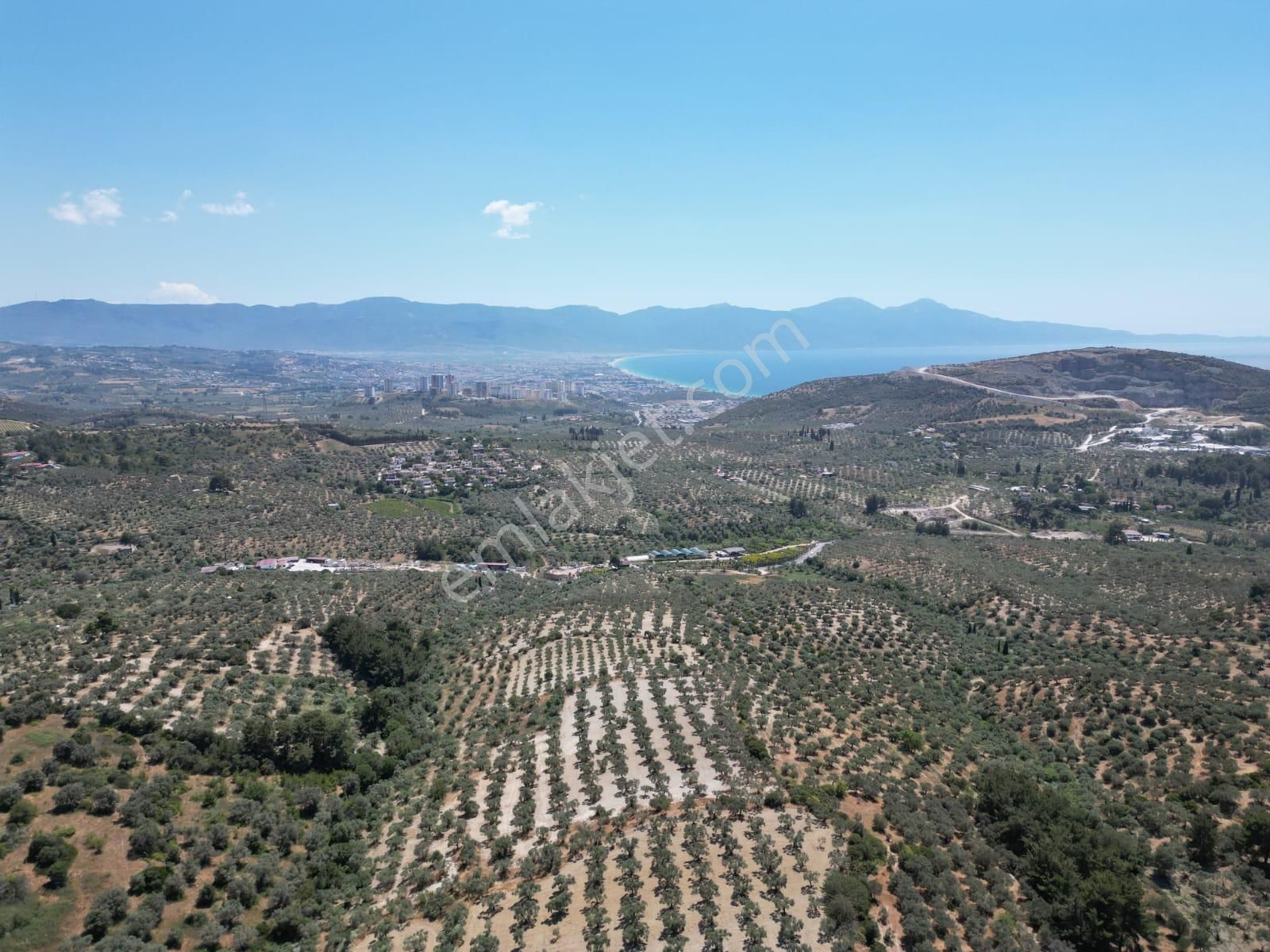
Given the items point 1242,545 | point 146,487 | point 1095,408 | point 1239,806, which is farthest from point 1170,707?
point 1095,408

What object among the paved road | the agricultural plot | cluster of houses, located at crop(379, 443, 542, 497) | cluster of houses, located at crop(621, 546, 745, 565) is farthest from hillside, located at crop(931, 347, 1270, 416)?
cluster of houses, located at crop(379, 443, 542, 497)

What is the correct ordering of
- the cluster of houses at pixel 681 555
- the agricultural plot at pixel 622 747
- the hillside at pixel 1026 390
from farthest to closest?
the hillside at pixel 1026 390, the cluster of houses at pixel 681 555, the agricultural plot at pixel 622 747

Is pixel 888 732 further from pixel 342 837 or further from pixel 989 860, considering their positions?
pixel 342 837

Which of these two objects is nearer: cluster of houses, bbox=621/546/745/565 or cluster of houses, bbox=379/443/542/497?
cluster of houses, bbox=621/546/745/565

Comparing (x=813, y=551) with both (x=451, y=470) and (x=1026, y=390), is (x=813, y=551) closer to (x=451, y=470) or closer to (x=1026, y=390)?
(x=451, y=470)

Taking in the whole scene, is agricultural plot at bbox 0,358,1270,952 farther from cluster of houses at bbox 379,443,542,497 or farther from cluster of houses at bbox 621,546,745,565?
cluster of houses at bbox 379,443,542,497

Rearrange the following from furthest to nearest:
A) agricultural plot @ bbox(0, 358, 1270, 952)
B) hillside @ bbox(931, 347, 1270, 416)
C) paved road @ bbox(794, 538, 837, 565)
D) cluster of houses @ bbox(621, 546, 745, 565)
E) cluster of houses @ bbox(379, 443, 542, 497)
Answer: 1. hillside @ bbox(931, 347, 1270, 416)
2. cluster of houses @ bbox(379, 443, 542, 497)
3. cluster of houses @ bbox(621, 546, 745, 565)
4. paved road @ bbox(794, 538, 837, 565)
5. agricultural plot @ bbox(0, 358, 1270, 952)

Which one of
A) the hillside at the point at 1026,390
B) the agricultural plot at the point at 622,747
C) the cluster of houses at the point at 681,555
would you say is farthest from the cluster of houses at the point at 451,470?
the hillside at the point at 1026,390

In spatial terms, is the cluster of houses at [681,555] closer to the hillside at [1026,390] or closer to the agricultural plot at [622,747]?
the agricultural plot at [622,747]

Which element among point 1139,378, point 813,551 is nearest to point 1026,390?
point 1139,378
